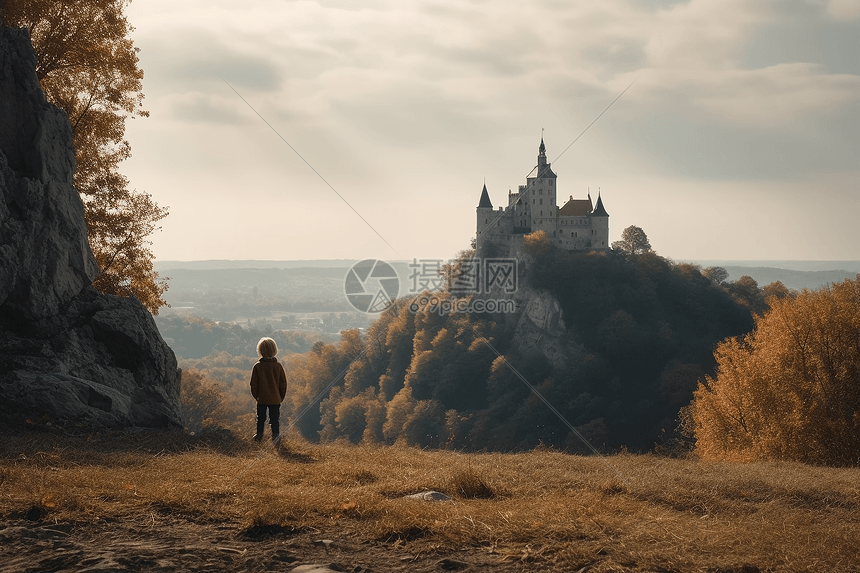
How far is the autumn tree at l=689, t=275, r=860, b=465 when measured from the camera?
69.3 feet

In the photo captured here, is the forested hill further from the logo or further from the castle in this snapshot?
the logo

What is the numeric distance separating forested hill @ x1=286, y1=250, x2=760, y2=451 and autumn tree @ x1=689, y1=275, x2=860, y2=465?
37.9 meters

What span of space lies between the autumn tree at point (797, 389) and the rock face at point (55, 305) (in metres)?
18.7

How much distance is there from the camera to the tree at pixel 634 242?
91938 millimetres

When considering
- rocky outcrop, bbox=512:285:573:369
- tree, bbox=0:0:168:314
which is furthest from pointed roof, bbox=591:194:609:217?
tree, bbox=0:0:168:314

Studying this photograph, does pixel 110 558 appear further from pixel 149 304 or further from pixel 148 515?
pixel 149 304

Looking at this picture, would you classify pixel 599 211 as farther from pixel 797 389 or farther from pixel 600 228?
pixel 797 389

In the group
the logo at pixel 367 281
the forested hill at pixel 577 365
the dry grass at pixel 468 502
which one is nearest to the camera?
the dry grass at pixel 468 502

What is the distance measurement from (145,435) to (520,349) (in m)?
76.2

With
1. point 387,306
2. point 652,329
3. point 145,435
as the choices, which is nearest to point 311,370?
point 387,306

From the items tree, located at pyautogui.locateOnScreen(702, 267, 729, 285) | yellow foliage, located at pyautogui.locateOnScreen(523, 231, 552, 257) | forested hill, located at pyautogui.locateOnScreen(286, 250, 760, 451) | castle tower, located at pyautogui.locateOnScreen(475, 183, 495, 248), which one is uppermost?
castle tower, located at pyautogui.locateOnScreen(475, 183, 495, 248)

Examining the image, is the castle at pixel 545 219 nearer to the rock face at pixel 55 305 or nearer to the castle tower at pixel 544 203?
the castle tower at pixel 544 203

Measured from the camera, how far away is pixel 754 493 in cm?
809

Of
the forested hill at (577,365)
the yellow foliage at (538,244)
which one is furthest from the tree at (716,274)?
the yellow foliage at (538,244)
